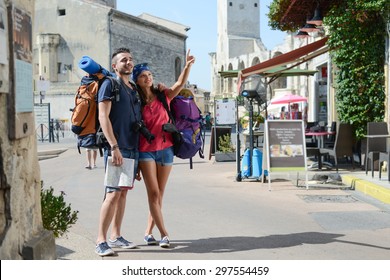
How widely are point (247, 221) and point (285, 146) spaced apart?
3.41 meters

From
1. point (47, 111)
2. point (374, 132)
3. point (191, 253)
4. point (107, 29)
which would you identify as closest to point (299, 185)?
point (374, 132)

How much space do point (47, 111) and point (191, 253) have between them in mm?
24724

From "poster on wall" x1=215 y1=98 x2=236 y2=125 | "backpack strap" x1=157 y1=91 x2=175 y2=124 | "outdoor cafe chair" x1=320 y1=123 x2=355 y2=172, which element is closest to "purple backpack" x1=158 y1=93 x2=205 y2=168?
"backpack strap" x1=157 y1=91 x2=175 y2=124

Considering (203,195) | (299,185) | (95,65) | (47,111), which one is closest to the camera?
(95,65)

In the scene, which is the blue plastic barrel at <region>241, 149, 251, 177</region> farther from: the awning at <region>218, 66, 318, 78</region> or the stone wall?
the stone wall

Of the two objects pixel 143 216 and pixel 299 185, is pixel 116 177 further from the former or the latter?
pixel 299 185

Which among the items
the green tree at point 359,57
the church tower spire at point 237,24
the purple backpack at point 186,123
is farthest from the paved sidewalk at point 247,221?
the church tower spire at point 237,24

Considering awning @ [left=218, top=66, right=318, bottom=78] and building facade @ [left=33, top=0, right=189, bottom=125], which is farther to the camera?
building facade @ [left=33, top=0, right=189, bottom=125]

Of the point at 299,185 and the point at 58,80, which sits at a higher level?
the point at 58,80

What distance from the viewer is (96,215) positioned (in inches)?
304

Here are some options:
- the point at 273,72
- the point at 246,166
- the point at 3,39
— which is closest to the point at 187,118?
the point at 3,39

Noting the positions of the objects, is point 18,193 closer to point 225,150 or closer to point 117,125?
point 117,125

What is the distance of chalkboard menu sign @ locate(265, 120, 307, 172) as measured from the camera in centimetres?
1020

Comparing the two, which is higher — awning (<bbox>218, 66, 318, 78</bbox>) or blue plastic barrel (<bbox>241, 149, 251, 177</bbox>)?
awning (<bbox>218, 66, 318, 78</bbox>)
